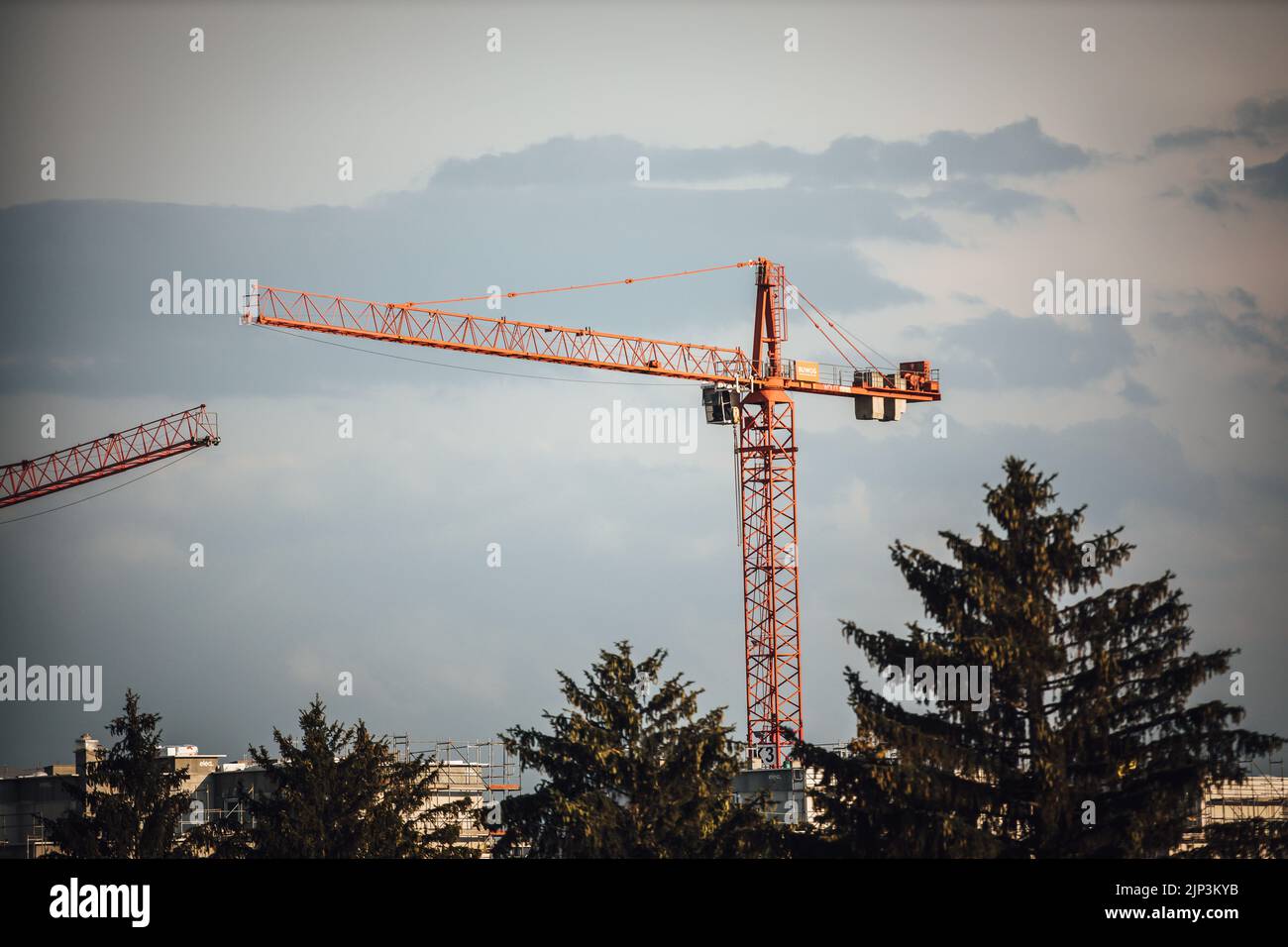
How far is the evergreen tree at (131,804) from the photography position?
66.4 meters

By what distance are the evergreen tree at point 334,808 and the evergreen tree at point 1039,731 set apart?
2034cm

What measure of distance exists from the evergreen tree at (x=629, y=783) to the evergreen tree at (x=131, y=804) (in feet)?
73.0

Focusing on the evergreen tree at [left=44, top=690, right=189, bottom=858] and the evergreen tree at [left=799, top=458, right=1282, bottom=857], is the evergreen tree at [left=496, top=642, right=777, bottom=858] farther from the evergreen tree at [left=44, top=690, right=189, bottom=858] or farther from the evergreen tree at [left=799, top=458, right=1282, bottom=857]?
the evergreen tree at [left=44, top=690, right=189, bottom=858]

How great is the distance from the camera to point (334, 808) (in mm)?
62531

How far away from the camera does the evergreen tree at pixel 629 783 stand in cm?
4747

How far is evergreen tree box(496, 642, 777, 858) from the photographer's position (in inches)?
1869

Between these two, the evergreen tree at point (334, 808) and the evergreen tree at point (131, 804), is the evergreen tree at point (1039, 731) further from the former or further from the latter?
the evergreen tree at point (131, 804)

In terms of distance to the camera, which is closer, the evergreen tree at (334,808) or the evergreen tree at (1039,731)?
the evergreen tree at (1039,731)

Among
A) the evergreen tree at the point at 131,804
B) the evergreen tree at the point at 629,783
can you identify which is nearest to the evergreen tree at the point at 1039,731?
the evergreen tree at the point at 629,783

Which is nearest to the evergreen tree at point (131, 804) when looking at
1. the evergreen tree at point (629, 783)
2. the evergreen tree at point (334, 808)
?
the evergreen tree at point (334, 808)

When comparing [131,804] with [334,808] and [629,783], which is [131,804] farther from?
[629,783]

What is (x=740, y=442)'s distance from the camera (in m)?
140
